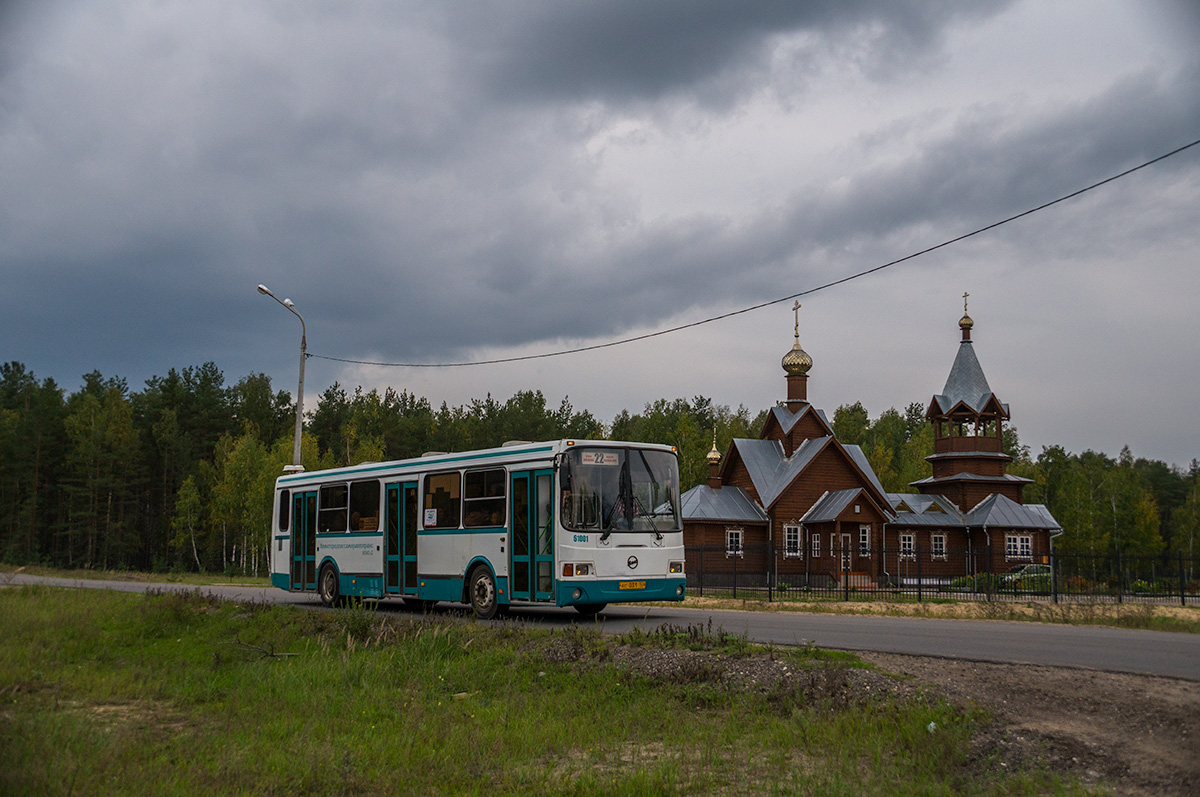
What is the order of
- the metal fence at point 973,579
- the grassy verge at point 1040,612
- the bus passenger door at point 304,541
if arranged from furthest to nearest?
1. the metal fence at point 973,579
2. the bus passenger door at point 304,541
3. the grassy verge at point 1040,612

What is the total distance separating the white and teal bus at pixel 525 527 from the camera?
15.3m

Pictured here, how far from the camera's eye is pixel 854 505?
44094 mm

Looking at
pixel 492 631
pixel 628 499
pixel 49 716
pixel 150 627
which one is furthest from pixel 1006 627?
pixel 150 627

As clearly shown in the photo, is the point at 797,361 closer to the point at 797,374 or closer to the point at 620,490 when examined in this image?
the point at 797,374

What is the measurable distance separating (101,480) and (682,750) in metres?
69.1

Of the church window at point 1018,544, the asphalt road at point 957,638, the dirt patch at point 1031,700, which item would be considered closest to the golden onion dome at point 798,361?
the church window at point 1018,544

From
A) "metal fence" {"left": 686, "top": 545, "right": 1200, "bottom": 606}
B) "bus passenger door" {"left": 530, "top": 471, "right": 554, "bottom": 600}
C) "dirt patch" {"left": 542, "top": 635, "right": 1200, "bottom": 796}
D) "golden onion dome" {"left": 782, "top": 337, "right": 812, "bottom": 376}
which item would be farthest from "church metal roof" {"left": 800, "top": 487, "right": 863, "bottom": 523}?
"dirt patch" {"left": 542, "top": 635, "right": 1200, "bottom": 796}

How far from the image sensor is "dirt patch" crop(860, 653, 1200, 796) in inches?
282

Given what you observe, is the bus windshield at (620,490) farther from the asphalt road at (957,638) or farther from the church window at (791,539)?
the church window at (791,539)

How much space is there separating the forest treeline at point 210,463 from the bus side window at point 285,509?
37.2 meters

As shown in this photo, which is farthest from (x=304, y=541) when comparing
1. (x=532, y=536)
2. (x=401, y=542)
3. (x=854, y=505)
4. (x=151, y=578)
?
(x=854, y=505)

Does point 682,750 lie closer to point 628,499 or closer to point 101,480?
point 628,499

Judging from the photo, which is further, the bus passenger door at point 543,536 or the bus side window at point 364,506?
the bus side window at point 364,506

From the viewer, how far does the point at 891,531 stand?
49375 mm
